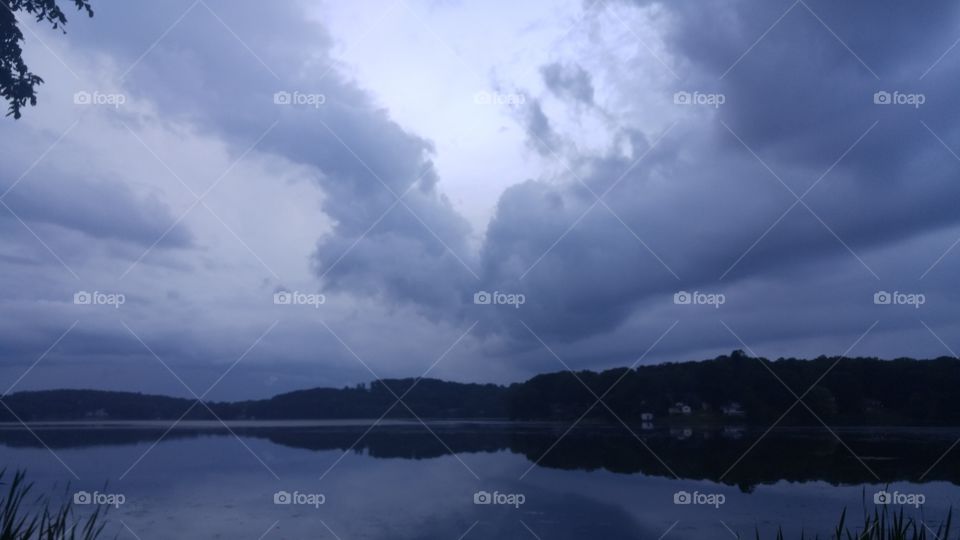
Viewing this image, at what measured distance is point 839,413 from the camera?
13.2 metres

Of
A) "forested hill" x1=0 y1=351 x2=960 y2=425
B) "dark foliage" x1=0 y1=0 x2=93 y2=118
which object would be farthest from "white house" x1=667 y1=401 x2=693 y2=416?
"dark foliage" x1=0 y1=0 x2=93 y2=118

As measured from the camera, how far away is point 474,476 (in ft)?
39.4

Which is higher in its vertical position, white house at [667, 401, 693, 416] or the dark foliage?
the dark foliage

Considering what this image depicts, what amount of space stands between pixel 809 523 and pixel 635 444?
11.9 feet

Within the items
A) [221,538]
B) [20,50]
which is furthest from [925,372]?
[20,50]

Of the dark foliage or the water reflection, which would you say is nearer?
the dark foliage

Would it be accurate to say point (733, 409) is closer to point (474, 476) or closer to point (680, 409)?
point (680, 409)

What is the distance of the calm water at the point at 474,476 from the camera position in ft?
35.7

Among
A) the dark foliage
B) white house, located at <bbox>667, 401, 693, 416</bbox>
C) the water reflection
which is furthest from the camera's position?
white house, located at <bbox>667, 401, 693, 416</bbox>

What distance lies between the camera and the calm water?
1089 cm

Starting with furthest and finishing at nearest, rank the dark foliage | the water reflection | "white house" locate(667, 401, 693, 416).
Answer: "white house" locate(667, 401, 693, 416) < the water reflection < the dark foliage

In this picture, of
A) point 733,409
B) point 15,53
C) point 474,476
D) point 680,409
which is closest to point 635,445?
point 680,409

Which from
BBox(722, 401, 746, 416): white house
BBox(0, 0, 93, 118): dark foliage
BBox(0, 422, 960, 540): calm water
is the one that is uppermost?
BBox(0, 0, 93, 118): dark foliage

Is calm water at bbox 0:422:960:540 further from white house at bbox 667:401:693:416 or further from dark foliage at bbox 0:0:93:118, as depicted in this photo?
dark foliage at bbox 0:0:93:118
